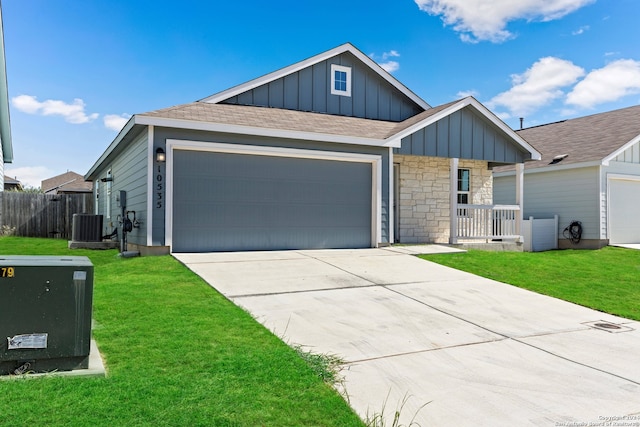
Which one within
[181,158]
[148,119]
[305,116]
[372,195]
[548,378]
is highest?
[305,116]

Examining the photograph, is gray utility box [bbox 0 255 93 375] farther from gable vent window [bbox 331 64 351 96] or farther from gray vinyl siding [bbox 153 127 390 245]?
gable vent window [bbox 331 64 351 96]

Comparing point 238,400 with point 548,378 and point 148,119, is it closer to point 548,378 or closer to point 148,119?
point 548,378

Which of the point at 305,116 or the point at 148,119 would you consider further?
the point at 305,116

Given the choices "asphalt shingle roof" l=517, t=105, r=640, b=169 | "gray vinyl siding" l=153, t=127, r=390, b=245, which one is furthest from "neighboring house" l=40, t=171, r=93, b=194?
"asphalt shingle roof" l=517, t=105, r=640, b=169

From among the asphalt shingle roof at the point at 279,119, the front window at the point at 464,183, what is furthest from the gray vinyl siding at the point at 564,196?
the asphalt shingle roof at the point at 279,119

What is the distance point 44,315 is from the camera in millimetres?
3035

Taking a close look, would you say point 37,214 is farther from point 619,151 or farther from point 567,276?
point 619,151

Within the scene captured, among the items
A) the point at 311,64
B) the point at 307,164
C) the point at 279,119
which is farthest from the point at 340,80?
the point at 307,164

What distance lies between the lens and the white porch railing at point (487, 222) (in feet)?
39.5

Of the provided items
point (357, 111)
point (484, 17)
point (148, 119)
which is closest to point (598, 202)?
point (484, 17)

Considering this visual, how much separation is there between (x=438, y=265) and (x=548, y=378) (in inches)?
205

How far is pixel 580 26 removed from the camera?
15.2 metres

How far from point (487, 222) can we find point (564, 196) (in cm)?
494

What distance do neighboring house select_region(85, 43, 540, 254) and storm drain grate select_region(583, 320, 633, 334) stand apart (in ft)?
19.7
